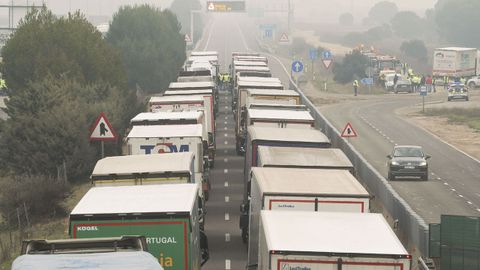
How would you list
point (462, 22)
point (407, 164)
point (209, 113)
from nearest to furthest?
point (407, 164) < point (209, 113) < point (462, 22)

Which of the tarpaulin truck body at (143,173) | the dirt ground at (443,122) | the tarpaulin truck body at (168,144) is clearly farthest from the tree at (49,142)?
the dirt ground at (443,122)

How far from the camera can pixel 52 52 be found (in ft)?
188

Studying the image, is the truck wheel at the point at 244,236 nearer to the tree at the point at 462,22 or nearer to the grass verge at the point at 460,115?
the grass verge at the point at 460,115

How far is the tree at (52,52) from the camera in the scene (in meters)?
56.8

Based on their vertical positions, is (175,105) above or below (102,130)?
below

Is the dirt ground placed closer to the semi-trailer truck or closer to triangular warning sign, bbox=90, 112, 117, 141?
triangular warning sign, bbox=90, 112, 117, 141

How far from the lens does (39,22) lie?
59688 mm

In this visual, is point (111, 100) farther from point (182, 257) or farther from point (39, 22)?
point (182, 257)

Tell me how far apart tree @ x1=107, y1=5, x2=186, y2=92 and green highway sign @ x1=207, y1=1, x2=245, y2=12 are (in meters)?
76.7

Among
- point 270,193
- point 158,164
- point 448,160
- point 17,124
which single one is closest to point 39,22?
point 17,124

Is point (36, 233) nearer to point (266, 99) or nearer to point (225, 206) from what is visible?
point (225, 206)

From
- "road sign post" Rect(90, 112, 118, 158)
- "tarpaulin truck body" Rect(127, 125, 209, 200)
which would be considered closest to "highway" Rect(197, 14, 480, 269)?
"tarpaulin truck body" Rect(127, 125, 209, 200)

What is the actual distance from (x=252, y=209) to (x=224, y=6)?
522ft

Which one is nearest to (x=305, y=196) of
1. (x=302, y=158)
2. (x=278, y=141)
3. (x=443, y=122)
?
(x=302, y=158)
